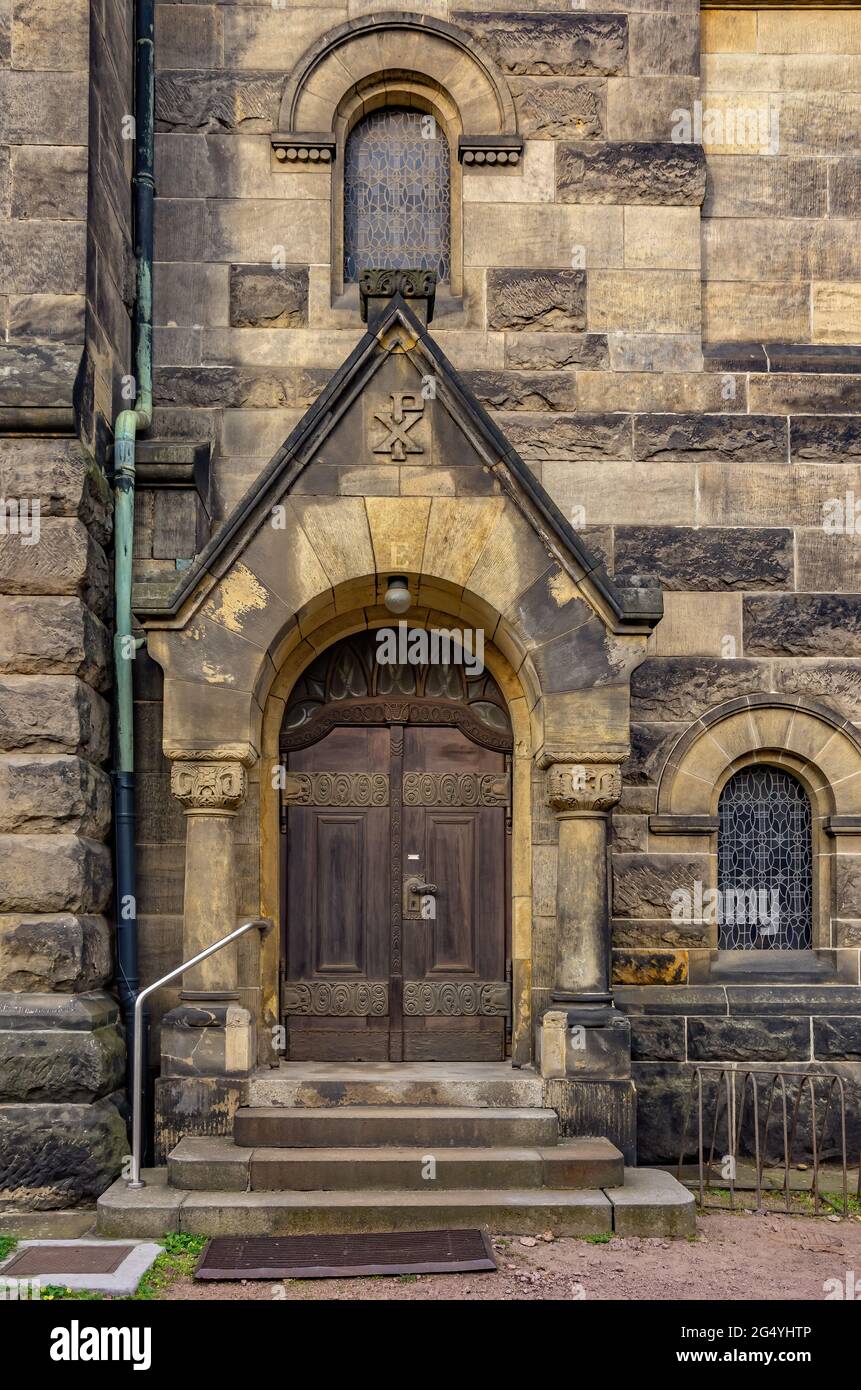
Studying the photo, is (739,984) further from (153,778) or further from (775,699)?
(153,778)

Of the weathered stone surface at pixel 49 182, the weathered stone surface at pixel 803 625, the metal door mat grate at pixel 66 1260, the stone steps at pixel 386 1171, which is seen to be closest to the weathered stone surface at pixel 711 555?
the weathered stone surface at pixel 803 625

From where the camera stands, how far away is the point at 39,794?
7645 millimetres

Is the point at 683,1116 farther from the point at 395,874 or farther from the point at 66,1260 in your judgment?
the point at 66,1260

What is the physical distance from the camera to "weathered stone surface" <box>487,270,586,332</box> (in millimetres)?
9484

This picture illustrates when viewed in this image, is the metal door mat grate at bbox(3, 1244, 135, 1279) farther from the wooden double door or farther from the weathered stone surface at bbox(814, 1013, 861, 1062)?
the weathered stone surface at bbox(814, 1013, 861, 1062)

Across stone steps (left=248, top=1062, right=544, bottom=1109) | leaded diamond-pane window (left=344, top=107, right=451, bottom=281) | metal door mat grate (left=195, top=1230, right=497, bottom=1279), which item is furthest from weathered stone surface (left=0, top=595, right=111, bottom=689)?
leaded diamond-pane window (left=344, top=107, right=451, bottom=281)

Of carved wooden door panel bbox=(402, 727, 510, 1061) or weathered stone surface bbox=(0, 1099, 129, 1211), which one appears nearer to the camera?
weathered stone surface bbox=(0, 1099, 129, 1211)

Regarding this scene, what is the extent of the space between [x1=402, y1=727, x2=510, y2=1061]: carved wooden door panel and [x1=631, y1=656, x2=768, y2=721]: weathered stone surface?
1.12 m

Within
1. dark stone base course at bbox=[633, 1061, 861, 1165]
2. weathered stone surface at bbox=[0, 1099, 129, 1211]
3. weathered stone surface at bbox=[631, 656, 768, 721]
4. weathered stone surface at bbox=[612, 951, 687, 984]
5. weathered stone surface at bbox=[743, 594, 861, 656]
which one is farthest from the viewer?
weathered stone surface at bbox=[743, 594, 861, 656]

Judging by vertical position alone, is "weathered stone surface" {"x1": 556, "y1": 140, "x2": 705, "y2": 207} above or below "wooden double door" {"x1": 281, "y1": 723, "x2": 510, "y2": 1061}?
above

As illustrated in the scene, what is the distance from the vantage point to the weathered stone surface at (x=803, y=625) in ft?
30.5

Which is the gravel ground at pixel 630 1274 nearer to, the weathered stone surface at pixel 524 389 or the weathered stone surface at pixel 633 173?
the weathered stone surface at pixel 524 389

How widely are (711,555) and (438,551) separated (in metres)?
2.24

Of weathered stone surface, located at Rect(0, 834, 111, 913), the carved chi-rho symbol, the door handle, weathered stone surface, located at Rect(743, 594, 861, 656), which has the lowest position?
the door handle
